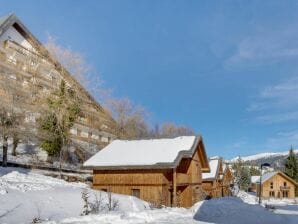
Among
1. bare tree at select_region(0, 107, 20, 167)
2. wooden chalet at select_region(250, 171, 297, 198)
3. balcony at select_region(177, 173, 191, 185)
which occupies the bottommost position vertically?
wooden chalet at select_region(250, 171, 297, 198)

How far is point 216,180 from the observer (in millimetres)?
49906

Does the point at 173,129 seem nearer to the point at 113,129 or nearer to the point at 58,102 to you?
the point at 113,129

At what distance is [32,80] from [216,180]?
25.4 meters

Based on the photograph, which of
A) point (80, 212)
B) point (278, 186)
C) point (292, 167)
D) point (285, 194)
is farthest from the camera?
point (292, 167)

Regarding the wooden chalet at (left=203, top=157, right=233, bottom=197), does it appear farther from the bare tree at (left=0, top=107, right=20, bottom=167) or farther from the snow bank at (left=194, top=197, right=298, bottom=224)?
the snow bank at (left=194, top=197, right=298, bottom=224)

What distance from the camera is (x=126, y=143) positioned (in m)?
34.1

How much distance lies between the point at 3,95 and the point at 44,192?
12.5 m

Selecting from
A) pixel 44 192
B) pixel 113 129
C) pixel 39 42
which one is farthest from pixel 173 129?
pixel 44 192

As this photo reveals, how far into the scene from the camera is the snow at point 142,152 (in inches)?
1157

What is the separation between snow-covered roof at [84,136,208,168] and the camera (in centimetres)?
2920

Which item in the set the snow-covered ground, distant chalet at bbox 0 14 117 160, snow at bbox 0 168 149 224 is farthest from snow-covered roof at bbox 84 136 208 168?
the snow-covered ground

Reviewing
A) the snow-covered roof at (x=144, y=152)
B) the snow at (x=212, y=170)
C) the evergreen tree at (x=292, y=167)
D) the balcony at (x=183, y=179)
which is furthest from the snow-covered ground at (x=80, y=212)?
the evergreen tree at (x=292, y=167)

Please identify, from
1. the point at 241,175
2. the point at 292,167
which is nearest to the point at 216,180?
the point at 241,175

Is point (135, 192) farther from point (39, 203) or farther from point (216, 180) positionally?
point (216, 180)
